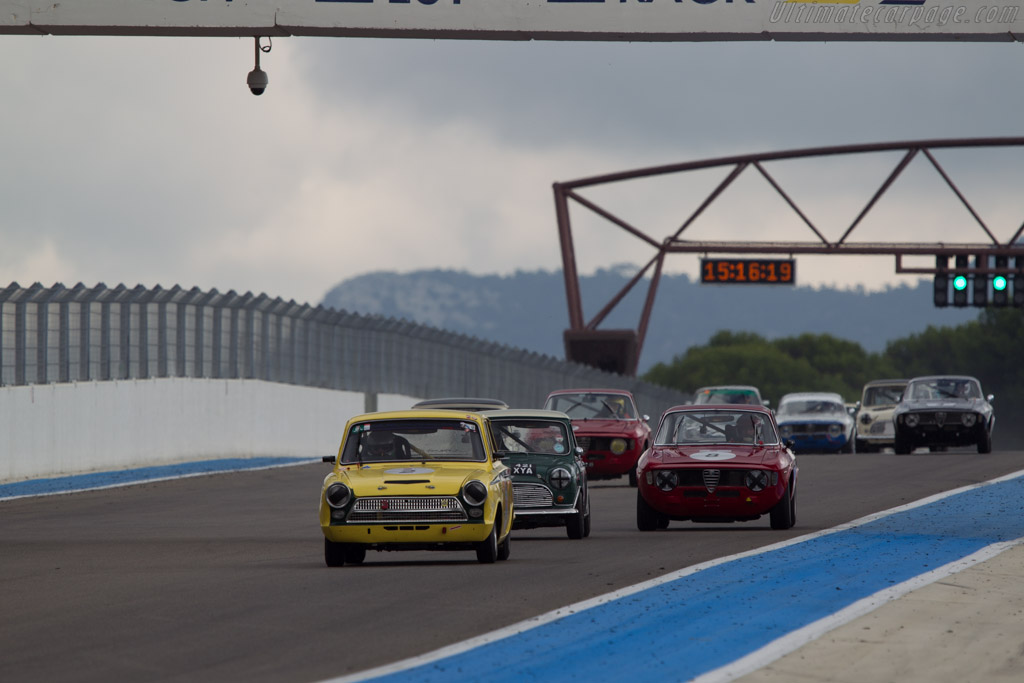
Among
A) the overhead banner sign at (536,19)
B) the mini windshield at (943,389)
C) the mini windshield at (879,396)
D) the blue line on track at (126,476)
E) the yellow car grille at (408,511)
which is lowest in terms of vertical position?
the blue line on track at (126,476)

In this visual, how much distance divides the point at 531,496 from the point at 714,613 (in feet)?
22.3

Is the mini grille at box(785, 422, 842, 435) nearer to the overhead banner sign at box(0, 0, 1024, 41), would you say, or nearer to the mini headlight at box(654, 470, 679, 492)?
the mini headlight at box(654, 470, 679, 492)

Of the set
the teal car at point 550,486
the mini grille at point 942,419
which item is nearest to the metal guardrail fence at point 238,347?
the teal car at point 550,486

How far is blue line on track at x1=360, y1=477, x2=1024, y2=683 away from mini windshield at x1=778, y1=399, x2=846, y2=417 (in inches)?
862

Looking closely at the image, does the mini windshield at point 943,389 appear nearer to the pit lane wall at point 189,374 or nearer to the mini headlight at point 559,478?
the pit lane wall at point 189,374

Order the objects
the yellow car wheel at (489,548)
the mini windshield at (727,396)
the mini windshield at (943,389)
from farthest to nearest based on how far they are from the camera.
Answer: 1. the mini windshield at (727,396)
2. the mini windshield at (943,389)
3. the yellow car wheel at (489,548)

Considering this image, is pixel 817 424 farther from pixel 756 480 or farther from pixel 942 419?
pixel 756 480

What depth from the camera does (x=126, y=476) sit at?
93.5 ft

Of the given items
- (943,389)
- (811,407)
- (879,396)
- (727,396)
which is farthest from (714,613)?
(879,396)

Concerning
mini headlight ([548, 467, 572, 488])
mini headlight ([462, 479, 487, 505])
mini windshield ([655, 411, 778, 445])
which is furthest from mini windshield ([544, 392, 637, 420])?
mini headlight ([462, 479, 487, 505])

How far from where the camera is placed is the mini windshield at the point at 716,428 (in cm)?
1953

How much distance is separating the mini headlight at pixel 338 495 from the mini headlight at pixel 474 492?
946 millimetres

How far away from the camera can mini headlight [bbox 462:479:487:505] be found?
47.7 feet

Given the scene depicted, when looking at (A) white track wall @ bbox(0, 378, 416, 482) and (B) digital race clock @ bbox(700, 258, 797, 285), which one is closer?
(A) white track wall @ bbox(0, 378, 416, 482)
